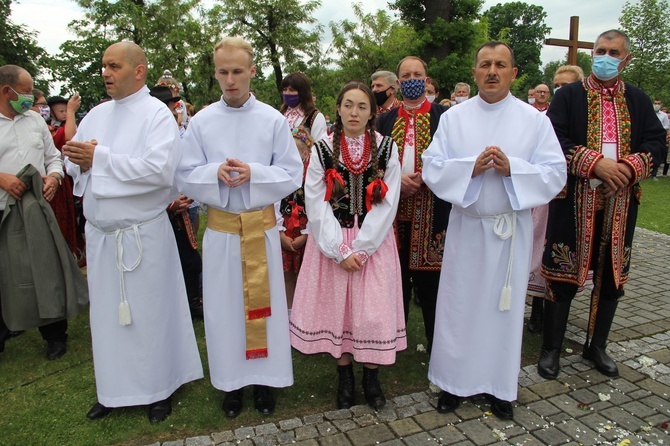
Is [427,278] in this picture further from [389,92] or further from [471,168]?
[389,92]

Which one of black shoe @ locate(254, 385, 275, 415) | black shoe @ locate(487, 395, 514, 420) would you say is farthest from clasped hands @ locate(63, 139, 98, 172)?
black shoe @ locate(487, 395, 514, 420)

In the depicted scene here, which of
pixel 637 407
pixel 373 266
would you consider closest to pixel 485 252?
pixel 373 266

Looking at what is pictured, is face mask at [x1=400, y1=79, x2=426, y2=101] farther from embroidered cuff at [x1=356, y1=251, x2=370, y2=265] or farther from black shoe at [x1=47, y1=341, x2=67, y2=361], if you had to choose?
black shoe at [x1=47, y1=341, x2=67, y2=361]

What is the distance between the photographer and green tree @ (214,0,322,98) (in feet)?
77.4

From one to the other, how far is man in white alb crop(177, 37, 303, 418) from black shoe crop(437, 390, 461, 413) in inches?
44.3

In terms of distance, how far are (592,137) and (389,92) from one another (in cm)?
210

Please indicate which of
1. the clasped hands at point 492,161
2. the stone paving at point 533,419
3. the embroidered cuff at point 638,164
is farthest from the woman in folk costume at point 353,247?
the embroidered cuff at point 638,164

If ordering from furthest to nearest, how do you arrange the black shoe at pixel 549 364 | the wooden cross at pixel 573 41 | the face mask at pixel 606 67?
the wooden cross at pixel 573 41 < the black shoe at pixel 549 364 < the face mask at pixel 606 67

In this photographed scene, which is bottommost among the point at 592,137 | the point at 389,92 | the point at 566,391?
the point at 566,391

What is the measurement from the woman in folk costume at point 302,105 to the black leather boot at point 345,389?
7.90ft

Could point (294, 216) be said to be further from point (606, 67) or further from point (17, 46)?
point (17, 46)

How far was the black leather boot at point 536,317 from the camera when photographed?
15.7ft

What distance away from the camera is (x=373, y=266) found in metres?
3.27

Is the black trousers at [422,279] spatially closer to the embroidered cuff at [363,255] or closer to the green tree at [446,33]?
the embroidered cuff at [363,255]
